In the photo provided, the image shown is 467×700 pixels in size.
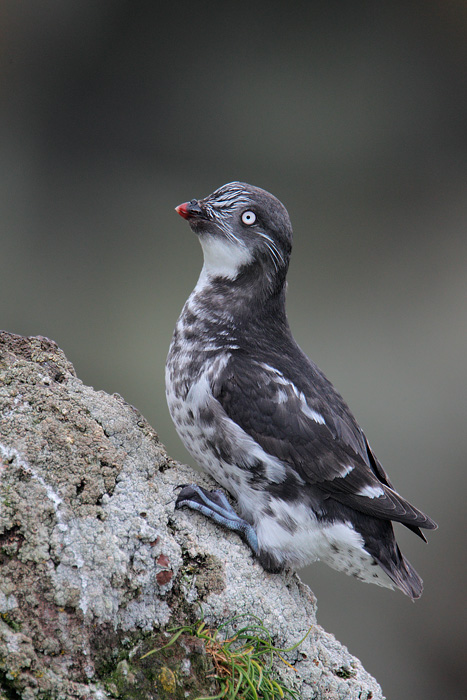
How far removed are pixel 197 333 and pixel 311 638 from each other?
1.39 metres

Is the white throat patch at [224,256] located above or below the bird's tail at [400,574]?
above

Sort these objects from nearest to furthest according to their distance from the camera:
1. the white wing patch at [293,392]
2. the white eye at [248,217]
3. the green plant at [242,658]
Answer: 1. the green plant at [242,658]
2. the white wing patch at [293,392]
3. the white eye at [248,217]

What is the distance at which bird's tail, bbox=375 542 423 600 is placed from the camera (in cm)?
277

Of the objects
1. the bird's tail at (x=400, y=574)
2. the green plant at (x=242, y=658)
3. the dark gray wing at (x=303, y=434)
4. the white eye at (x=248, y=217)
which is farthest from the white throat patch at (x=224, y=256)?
the green plant at (x=242, y=658)

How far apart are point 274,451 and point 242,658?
808 millimetres

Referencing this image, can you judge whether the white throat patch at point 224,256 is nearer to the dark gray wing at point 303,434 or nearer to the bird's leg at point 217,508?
the dark gray wing at point 303,434

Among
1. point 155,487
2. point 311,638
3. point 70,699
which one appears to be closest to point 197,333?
point 155,487

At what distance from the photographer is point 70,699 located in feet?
6.04

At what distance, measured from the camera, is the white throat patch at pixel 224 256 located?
316 cm

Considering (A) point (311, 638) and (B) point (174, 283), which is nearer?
(A) point (311, 638)

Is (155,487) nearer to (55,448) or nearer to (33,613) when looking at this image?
(55,448)

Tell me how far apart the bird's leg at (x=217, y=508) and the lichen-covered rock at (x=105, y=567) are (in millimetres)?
46

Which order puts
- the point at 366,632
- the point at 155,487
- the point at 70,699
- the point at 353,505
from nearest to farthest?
the point at 70,699, the point at 155,487, the point at 353,505, the point at 366,632

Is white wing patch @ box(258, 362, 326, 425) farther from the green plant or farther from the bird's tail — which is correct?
the green plant
